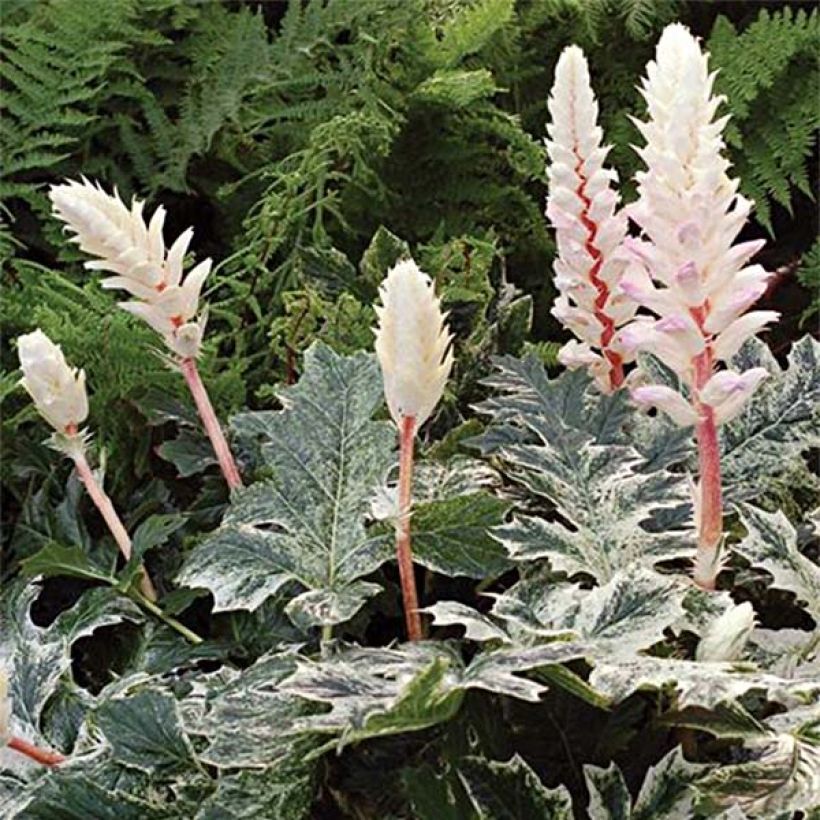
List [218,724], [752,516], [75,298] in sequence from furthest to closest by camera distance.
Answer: [75,298]
[752,516]
[218,724]

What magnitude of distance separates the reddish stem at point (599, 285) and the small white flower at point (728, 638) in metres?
0.24

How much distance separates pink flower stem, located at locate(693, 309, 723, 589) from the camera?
75 cm

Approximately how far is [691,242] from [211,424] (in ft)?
1.21

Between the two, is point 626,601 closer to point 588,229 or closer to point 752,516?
point 752,516

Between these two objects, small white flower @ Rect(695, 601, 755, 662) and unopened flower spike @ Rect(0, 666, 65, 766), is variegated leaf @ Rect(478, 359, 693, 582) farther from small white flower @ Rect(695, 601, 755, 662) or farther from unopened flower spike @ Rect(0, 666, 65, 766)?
unopened flower spike @ Rect(0, 666, 65, 766)

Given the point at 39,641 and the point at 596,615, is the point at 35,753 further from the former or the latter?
the point at 596,615

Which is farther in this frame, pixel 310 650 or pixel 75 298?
pixel 75 298

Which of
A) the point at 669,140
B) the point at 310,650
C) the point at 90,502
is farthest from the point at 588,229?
the point at 90,502

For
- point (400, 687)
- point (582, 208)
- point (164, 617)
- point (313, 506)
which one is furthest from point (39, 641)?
point (582, 208)

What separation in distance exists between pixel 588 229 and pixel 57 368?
341 millimetres

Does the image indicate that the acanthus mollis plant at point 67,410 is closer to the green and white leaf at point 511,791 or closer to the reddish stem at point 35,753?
the reddish stem at point 35,753

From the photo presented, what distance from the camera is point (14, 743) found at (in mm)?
743

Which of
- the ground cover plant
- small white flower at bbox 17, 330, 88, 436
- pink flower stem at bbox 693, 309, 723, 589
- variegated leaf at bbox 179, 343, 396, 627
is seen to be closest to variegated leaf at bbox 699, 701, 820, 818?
the ground cover plant

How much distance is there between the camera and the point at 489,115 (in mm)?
1381
